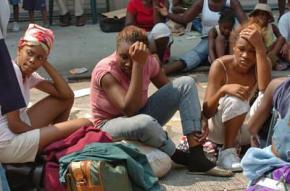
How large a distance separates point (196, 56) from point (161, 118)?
2.90 meters

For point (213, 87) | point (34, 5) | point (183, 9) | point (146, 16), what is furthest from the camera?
point (34, 5)

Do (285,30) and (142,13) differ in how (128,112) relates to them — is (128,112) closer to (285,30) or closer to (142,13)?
(142,13)

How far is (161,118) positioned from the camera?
14.2 ft

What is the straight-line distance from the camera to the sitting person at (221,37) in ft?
21.8

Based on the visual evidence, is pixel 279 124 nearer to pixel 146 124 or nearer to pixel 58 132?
pixel 146 124

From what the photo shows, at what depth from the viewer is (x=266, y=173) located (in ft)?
10.3

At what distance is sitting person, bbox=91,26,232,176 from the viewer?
13.1ft

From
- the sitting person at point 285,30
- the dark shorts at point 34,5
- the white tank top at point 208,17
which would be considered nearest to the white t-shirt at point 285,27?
the sitting person at point 285,30

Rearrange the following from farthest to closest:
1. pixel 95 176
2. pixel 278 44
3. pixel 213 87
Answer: pixel 278 44, pixel 213 87, pixel 95 176

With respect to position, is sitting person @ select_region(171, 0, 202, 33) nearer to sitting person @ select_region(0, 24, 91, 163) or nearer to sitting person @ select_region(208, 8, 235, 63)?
sitting person @ select_region(208, 8, 235, 63)

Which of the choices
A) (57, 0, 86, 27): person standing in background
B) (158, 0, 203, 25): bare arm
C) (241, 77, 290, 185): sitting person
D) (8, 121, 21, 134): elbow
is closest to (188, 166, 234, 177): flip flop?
(241, 77, 290, 185): sitting person

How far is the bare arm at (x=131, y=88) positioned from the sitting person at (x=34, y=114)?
233 millimetres

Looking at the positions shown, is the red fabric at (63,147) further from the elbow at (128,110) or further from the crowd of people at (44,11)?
the crowd of people at (44,11)

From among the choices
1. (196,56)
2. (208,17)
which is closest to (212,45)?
(196,56)
